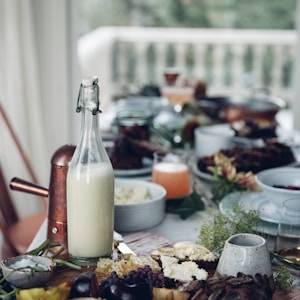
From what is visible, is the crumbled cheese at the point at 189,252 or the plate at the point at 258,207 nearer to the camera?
the crumbled cheese at the point at 189,252

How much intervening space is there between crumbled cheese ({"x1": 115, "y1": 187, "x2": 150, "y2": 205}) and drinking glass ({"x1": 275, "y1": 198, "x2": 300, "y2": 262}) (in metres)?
0.37

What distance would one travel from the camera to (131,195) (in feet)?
5.32

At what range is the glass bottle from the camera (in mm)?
1290

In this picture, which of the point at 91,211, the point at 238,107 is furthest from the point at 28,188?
the point at 238,107

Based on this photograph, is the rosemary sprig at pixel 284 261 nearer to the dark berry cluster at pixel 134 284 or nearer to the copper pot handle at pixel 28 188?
the dark berry cluster at pixel 134 284

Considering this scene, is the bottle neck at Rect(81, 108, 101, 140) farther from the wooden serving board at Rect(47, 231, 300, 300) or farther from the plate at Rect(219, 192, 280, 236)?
the plate at Rect(219, 192, 280, 236)

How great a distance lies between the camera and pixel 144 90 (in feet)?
10.1

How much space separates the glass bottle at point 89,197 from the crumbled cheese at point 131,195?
254mm

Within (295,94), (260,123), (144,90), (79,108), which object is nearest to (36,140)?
(144,90)

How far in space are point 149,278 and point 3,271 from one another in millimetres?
248

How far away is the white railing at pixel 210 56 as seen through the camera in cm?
643

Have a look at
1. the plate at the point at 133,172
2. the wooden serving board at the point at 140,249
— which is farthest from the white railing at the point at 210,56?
the wooden serving board at the point at 140,249

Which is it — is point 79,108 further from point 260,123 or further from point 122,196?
point 260,123

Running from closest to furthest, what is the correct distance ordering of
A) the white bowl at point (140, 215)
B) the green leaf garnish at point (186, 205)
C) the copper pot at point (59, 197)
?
the copper pot at point (59, 197)
the white bowl at point (140, 215)
the green leaf garnish at point (186, 205)
